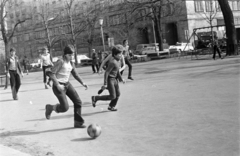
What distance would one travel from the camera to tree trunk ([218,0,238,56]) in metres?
24.9

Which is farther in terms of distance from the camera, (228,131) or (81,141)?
(81,141)

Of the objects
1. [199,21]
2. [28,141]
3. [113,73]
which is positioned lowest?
[28,141]

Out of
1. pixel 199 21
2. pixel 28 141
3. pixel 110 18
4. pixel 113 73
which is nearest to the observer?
pixel 28 141

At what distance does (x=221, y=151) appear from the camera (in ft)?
16.4

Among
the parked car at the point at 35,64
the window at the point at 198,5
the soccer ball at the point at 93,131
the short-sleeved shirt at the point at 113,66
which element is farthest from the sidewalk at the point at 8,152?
the window at the point at 198,5

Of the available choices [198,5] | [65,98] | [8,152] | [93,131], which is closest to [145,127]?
[93,131]

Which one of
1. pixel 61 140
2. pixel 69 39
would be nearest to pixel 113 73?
pixel 61 140

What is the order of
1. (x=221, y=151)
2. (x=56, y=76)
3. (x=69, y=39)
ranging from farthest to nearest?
(x=69, y=39) → (x=56, y=76) → (x=221, y=151)

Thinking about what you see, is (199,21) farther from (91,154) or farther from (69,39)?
(91,154)

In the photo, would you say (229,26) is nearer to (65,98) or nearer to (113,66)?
(113,66)

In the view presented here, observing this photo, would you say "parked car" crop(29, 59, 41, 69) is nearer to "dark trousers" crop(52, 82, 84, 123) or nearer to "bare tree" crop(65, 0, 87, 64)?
"bare tree" crop(65, 0, 87, 64)

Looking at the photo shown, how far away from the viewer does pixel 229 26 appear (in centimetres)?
2512

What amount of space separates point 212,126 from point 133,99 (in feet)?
14.9

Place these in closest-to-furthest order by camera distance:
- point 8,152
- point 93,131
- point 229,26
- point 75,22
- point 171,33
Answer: point 8,152 < point 93,131 < point 229,26 < point 75,22 < point 171,33
